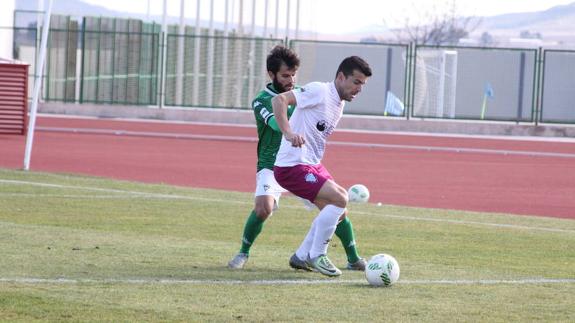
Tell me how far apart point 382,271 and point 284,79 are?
2064 mm

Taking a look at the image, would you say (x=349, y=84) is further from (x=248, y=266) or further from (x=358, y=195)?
(x=358, y=195)

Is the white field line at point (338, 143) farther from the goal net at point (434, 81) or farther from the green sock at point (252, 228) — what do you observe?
the green sock at point (252, 228)

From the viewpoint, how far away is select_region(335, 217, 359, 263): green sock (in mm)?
10773

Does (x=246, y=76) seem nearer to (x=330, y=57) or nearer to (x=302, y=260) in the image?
(x=330, y=57)

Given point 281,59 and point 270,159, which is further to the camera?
point 270,159

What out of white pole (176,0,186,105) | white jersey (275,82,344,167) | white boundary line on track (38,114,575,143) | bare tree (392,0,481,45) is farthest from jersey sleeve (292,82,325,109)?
bare tree (392,0,481,45)

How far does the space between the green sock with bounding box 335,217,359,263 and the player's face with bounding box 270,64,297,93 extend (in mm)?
1214

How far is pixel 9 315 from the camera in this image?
803 centimetres

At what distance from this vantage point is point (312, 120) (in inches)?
403

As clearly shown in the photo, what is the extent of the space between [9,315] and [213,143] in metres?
25.0

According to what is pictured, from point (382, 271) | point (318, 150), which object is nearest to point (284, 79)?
point (318, 150)

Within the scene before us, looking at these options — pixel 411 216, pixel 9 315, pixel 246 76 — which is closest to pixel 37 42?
pixel 246 76

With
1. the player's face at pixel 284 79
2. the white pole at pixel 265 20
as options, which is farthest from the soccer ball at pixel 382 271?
the white pole at pixel 265 20

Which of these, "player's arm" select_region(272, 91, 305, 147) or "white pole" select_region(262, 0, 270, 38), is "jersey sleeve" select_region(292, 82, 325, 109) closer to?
"player's arm" select_region(272, 91, 305, 147)
